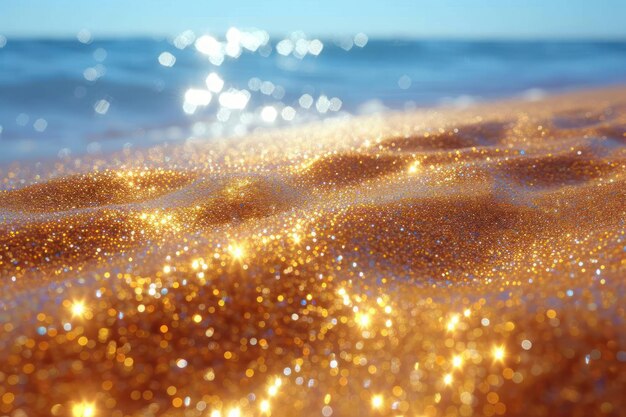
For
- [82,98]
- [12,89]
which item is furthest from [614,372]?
[12,89]

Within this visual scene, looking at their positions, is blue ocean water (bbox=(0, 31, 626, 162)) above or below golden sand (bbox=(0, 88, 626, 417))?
below

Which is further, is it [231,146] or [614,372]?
[231,146]

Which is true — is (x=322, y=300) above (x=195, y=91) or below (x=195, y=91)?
above

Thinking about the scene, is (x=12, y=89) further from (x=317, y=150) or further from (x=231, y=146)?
(x=317, y=150)

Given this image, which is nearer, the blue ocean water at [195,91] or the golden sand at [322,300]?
the golden sand at [322,300]

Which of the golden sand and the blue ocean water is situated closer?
the golden sand
